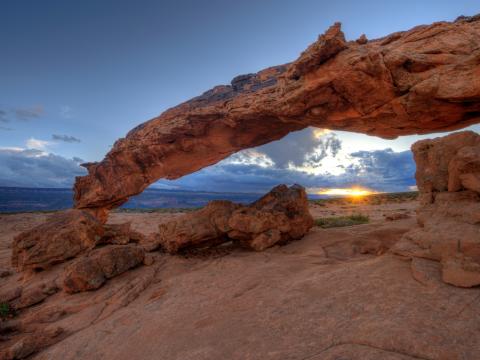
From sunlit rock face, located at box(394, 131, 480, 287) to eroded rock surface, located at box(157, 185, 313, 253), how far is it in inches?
193

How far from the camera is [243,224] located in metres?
11.2

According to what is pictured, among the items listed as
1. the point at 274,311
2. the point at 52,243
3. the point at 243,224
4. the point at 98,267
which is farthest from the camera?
the point at 52,243

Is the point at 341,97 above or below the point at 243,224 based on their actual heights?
above

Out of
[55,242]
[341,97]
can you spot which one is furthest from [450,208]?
[55,242]

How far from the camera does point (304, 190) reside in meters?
13.1

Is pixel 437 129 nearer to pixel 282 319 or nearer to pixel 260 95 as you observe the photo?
pixel 260 95

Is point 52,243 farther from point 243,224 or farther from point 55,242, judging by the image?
point 243,224

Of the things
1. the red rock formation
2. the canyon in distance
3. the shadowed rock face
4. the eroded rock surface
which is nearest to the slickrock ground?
the canyon in distance

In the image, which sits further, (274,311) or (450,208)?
(450,208)

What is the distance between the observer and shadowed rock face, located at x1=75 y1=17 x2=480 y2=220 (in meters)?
8.09

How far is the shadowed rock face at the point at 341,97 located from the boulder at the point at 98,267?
649cm

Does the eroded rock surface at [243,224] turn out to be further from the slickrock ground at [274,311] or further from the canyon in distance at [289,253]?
the slickrock ground at [274,311]

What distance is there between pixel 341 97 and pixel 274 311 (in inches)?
310

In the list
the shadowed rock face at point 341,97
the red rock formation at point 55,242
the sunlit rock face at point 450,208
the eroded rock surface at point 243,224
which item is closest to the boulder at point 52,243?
the red rock formation at point 55,242
